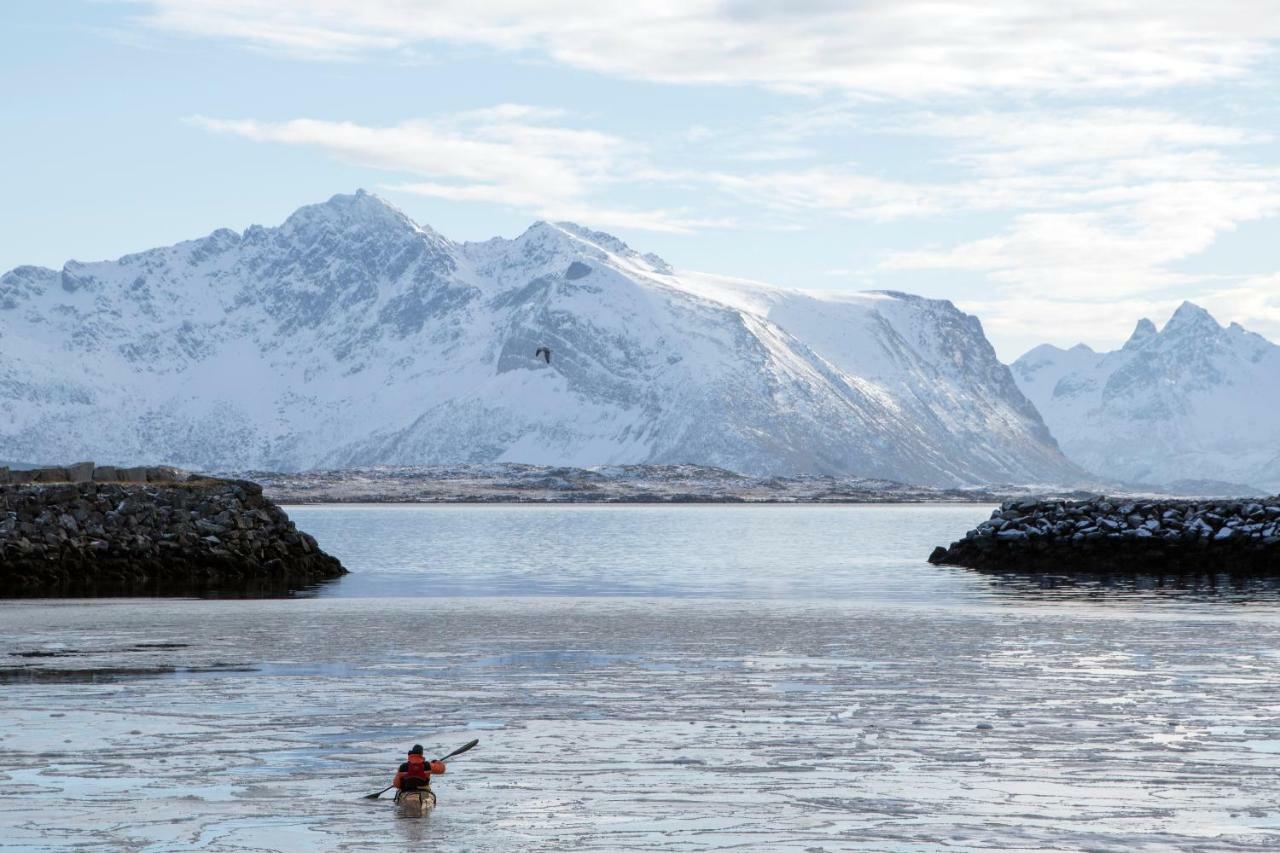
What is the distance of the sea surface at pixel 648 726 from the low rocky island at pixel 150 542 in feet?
42.3

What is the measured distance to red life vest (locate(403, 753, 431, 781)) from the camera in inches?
706

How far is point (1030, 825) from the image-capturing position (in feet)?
55.3

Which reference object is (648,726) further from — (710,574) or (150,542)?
(710,574)

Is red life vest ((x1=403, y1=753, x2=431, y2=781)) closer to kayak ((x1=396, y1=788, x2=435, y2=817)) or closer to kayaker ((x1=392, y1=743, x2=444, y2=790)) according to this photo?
→ kayaker ((x1=392, y1=743, x2=444, y2=790))

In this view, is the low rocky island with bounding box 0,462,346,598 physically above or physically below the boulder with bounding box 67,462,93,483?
below

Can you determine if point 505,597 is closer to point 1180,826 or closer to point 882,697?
point 882,697

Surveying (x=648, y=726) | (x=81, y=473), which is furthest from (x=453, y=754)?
(x=81, y=473)

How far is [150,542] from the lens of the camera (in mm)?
61625

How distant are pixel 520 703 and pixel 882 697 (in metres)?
Answer: 5.43

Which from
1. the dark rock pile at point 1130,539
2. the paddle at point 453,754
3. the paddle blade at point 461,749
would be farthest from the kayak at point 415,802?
Result: the dark rock pile at point 1130,539

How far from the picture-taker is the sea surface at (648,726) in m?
17.0

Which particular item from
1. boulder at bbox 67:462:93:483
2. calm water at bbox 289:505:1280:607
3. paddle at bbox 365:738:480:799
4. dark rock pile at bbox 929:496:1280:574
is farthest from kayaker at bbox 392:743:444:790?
boulder at bbox 67:462:93:483

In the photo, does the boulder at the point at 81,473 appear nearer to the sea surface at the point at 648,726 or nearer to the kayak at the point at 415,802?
the sea surface at the point at 648,726

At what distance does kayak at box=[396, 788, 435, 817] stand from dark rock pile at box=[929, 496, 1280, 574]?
52.7 meters
